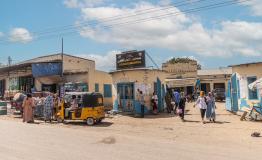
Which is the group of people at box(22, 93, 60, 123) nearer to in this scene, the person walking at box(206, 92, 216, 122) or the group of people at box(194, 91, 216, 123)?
the group of people at box(194, 91, 216, 123)

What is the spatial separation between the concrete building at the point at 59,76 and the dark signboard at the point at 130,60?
3.44m

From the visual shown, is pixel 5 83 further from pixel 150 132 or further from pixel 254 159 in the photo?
pixel 254 159

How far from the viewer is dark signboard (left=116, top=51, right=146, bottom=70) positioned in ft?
82.3

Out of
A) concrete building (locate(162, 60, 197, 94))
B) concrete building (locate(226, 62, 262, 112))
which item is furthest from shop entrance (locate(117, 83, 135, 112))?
concrete building (locate(162, 60, 197, 94))

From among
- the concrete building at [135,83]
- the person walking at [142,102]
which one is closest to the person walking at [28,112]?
the concrete building at [135,83]

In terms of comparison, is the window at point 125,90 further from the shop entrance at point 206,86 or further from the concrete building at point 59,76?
the shop entrance at point 206,86

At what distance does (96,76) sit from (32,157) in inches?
800

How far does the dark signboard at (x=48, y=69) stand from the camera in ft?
100

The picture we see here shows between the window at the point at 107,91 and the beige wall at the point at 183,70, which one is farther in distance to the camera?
the beige wall at the point at 183,70

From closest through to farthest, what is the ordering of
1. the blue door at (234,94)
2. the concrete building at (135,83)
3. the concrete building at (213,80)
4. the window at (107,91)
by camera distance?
the blue door at (234,94) < the concrete building at (135,83) < the window at (107,91) < the concrete building at (213,80)

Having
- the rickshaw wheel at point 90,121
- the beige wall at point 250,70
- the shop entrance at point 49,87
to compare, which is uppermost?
the beige wall at point 250,70

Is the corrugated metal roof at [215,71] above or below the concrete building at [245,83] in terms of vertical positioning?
above

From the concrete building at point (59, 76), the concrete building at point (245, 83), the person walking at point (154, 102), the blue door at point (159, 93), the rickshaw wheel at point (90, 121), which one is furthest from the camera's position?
the concrete building at point (59, 76)

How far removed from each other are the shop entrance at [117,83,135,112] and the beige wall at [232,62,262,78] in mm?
7726
